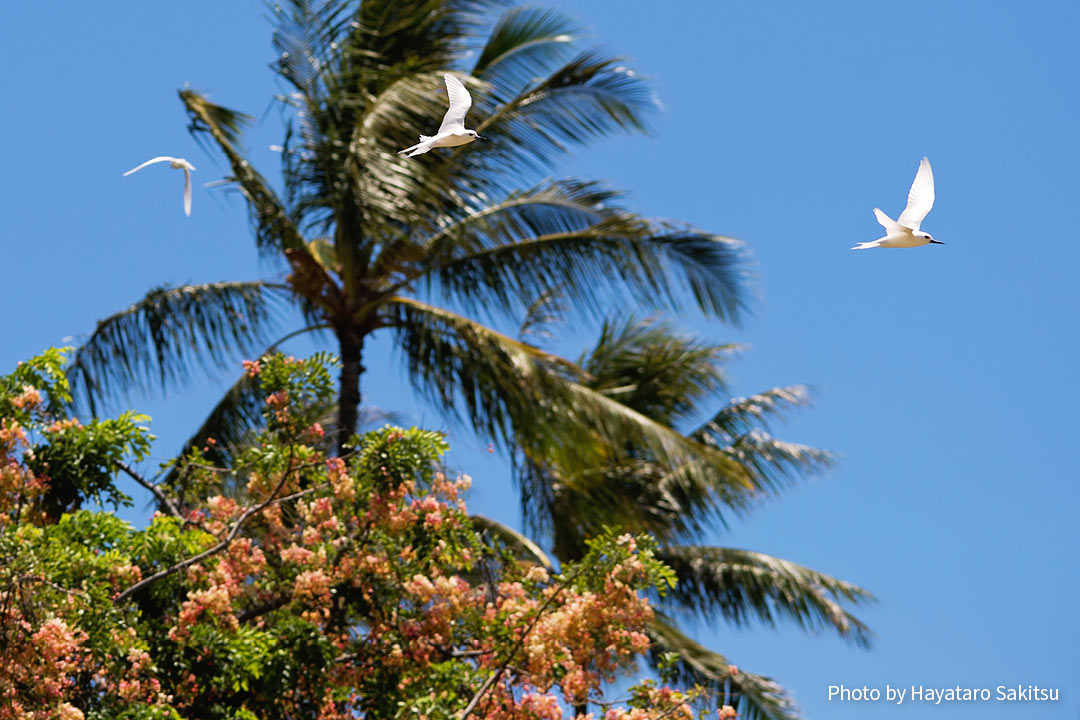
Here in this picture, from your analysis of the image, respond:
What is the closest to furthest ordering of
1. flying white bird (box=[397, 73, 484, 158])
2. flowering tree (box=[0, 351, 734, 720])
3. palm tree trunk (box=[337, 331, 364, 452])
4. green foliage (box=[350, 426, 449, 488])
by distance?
1. flying white bird (box=[397, 73, 484, 158])
2. flowering tree (box=[0, 351, 734, 720])
3. green foliage (box=[350, 426, 449, 488])
4. palm tree trunk (box=[337, 331, 364, 452])

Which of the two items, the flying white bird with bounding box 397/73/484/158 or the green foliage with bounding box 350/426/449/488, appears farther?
the green foliage with bounding box 350/426/449/488

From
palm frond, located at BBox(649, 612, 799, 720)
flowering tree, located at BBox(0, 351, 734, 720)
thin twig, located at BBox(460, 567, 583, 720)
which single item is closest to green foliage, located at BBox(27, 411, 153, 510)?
flowering tree, located at BBox(0, 351, 734, 720)

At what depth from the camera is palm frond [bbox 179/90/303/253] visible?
12992 millimetres

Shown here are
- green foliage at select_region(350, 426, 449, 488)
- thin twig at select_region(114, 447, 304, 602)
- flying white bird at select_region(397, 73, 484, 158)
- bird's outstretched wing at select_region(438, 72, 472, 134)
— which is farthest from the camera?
green foliage at select_region(350, 426, 449, 488)

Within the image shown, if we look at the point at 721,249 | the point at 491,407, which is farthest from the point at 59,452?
the point at 721,249

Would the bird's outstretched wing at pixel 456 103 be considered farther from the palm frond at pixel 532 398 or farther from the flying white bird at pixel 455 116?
the palm frond at pixel 532 398

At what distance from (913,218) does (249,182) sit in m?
8.75

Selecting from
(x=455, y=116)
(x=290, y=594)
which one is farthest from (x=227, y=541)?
(x=455, y=116)

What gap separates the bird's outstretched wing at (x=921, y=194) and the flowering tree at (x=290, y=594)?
2979mm

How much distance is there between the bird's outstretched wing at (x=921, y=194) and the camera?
543cm

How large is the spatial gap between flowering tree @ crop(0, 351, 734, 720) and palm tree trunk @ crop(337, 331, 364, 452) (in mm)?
2820

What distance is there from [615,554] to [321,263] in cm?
604

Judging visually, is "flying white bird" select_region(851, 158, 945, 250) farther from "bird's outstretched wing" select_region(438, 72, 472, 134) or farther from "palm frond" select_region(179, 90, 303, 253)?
"palm frond" select_region(179, 90, 303, 253)

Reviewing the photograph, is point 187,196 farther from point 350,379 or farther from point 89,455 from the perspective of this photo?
point 350,379
